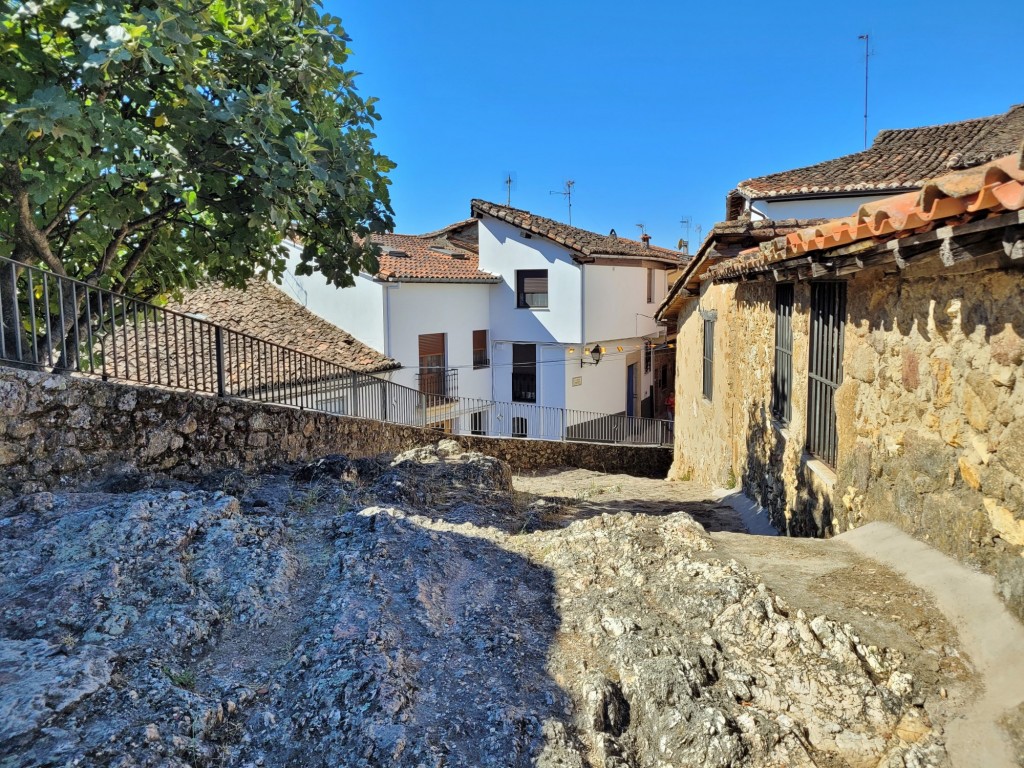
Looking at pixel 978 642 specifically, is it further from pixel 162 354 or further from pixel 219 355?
pixel 162 354

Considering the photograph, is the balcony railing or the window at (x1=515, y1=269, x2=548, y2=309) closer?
the balcony railing

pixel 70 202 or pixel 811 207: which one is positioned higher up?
pixel 811 207

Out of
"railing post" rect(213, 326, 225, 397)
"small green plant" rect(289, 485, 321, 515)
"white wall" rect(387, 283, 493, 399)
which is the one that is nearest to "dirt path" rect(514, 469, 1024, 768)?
"small green plant" rect(289, 485, 321, 515)

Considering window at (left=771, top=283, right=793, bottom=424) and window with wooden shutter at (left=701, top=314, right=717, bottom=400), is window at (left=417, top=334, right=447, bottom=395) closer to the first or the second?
window with wooden shutter at (left=701, top=314, right=717, bottom=400)

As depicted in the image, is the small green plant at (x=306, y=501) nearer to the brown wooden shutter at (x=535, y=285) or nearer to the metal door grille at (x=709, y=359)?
the metal door grille at (x=709, y=359)

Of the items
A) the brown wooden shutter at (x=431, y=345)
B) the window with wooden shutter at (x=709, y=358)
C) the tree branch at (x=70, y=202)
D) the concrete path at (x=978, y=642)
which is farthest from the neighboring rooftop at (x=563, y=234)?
the concrete path at (x=978, y=642)

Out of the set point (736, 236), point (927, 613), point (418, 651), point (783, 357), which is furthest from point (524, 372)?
point (927, 613)

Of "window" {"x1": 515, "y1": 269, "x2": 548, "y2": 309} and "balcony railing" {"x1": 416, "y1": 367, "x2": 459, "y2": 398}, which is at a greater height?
"window" {"x1": 515, "y1": 269, "x2": 548, "y2": 309}

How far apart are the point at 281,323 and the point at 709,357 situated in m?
10.9

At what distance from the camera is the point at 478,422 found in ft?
67.7

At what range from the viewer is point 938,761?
2215 millimetres

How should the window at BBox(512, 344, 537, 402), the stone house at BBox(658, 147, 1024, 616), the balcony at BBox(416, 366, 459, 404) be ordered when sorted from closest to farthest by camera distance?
1. the stone house at BBox(658, 147, 1024, 616)
2. the balcony at BBox(416, 366, 459, 404)
3. the window at BBox(512, 344, 537, 402)

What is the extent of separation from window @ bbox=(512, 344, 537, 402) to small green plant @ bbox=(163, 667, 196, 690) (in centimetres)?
1898

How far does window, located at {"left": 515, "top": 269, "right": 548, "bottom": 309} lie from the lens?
21.5 metres
